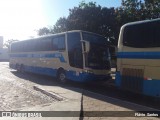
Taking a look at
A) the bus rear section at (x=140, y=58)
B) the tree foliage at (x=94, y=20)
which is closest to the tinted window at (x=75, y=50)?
the bus rear section at (x=140, y=58)

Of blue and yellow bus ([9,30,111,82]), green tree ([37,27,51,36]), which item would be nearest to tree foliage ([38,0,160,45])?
blue and yellow bus ([9,30,111,82])

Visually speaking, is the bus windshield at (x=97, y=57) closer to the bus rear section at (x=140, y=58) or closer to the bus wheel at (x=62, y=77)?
the bus wheel at (x=62, y=77)

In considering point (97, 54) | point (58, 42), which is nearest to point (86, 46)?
point (97, 54)

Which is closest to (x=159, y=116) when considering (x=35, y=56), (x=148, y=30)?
(x=148, y=30)

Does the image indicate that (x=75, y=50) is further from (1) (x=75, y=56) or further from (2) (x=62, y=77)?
(2) (x=62, y=77)

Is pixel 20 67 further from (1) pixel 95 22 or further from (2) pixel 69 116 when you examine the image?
(2) pixel 69 116

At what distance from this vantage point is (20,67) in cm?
2688

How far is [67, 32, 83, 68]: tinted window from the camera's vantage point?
51.6ft

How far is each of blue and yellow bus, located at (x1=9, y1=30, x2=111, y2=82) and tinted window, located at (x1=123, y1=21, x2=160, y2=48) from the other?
3.17 m

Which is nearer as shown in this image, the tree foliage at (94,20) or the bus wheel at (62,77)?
the bus wheel at (62,77)

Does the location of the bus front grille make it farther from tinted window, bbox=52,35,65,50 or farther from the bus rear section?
tinted window, bbox=52,35,65,50

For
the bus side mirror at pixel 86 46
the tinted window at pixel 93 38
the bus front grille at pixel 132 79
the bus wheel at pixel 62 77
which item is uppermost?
the tinted window at pixel 93 38

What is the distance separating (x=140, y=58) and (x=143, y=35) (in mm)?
952

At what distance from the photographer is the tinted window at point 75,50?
619 inches
